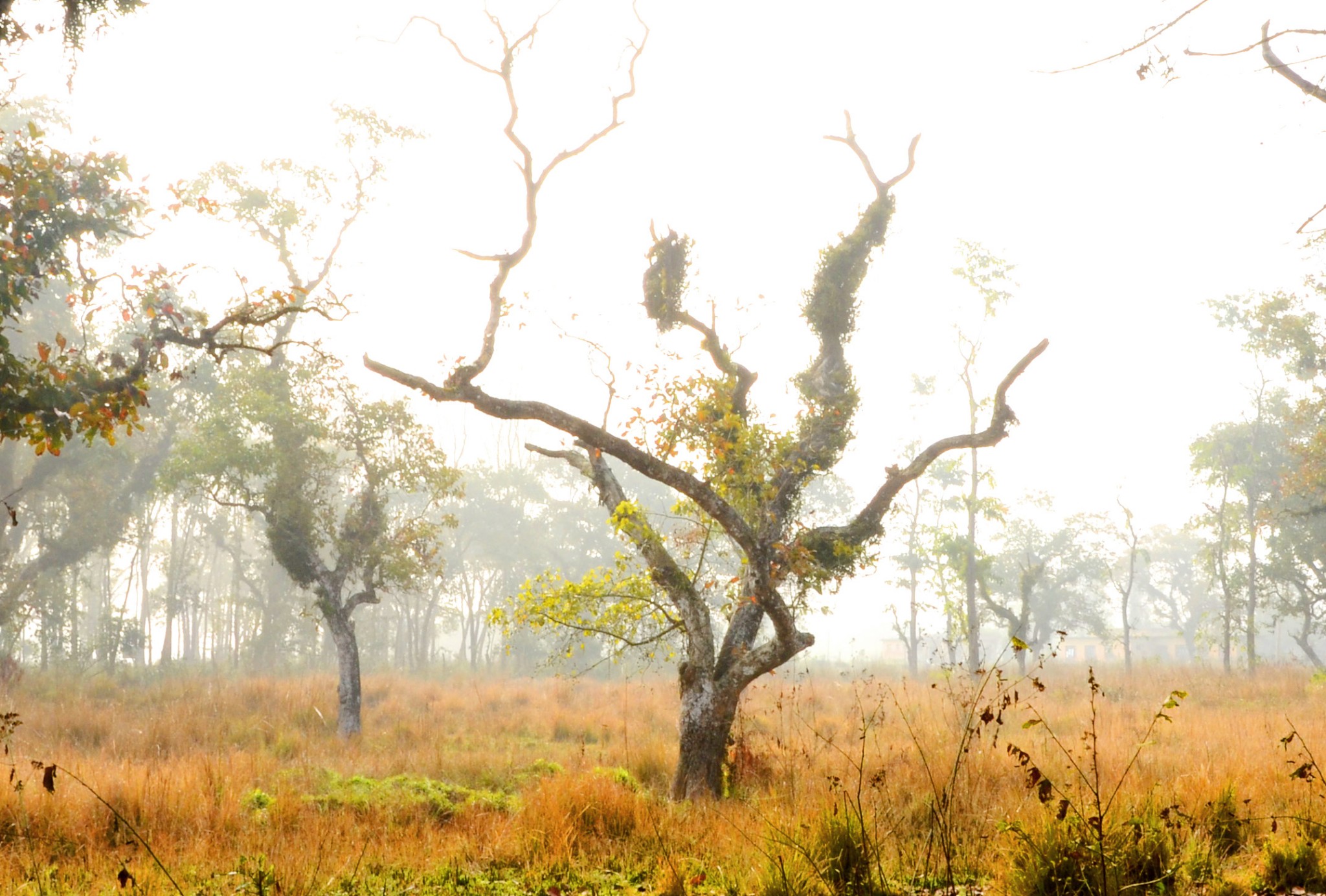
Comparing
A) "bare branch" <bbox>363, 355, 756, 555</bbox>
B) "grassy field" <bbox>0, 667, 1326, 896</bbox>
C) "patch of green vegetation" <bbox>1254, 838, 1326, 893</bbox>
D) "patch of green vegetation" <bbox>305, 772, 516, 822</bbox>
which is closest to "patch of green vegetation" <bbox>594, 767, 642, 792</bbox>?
"grassy field" <bbox>0, 667, 1326, 896</bbox>

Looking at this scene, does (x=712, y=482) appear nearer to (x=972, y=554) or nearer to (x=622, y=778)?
(x=622, y=778)

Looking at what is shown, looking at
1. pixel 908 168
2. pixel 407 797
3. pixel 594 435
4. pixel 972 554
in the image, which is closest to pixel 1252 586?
pixel 972 554

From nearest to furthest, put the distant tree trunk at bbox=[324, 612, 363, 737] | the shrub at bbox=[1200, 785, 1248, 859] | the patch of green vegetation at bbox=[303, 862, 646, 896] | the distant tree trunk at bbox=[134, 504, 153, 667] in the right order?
1. the patch of green vegetation at bbox=[303, 862, 646, 896]
2. the shrub at bbox=[1200, 785, 1248, 859]
3. the distant tree trunk at bbox=[324, 612, 363, 737]
4. the distant tree trunk at bbox=[134, 504, 153, 667]

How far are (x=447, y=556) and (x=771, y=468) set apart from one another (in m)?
37.7

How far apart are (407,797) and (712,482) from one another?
4.91 m

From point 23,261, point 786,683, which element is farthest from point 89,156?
point 786,683

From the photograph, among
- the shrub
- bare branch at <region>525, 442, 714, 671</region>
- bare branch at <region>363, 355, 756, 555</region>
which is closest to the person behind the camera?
the shrub

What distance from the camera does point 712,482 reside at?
956 cm

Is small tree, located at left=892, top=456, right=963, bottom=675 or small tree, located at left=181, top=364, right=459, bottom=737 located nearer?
small tree, located at left=181, top=364, right=459, bottom=737

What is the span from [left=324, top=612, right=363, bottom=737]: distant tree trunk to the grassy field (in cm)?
202

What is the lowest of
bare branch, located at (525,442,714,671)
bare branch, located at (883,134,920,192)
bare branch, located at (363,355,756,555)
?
bare branch, located at (525,442,714,671)

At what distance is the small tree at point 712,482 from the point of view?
8844 mm

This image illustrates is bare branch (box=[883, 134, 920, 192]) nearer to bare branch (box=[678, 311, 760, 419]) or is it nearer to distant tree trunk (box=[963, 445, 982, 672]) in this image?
bare branch (box=[678, 311, 760, 419])

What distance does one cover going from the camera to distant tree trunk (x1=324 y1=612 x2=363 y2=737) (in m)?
16.4
